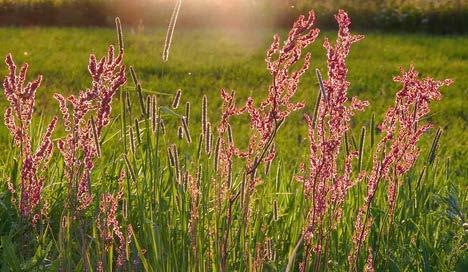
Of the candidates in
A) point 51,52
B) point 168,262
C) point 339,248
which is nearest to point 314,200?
point 168,262

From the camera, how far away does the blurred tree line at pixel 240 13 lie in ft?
41.2

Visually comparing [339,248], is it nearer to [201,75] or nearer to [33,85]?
[33,85]

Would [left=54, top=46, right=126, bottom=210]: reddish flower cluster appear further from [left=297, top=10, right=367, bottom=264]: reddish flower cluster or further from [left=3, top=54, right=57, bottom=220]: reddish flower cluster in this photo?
[left=297, top=10, right=367, bottom=264]: reddish flower cluster

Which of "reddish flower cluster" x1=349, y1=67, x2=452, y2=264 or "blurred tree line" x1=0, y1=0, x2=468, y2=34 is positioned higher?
"reddish flower cluster" x1=349, y1=67, x2=452, y2=264

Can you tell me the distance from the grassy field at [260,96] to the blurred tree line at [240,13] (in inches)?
17.1

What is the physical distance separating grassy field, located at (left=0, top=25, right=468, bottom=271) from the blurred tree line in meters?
0.44

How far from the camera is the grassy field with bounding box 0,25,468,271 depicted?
10.5 ft

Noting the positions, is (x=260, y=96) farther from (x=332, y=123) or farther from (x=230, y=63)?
(x=332, y=123)

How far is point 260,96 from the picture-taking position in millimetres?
8562

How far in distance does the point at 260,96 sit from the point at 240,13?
4.77 meters

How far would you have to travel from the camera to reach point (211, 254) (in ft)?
8.45

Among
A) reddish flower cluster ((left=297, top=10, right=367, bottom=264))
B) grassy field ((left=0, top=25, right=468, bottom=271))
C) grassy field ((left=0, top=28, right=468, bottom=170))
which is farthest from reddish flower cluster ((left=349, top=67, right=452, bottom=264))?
grassy field ((left=0, top=28, right=468, bottom=170))

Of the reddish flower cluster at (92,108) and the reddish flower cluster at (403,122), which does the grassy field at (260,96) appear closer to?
the reddish flower cluster at (92,108)

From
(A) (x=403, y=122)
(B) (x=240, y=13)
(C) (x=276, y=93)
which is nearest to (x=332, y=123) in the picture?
(C) (x=276, y=93)
